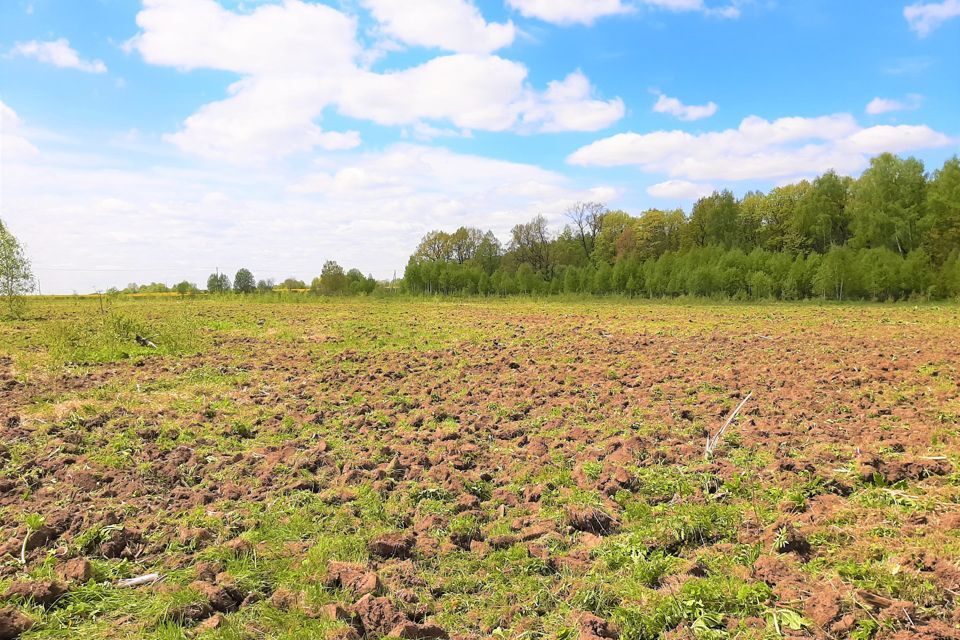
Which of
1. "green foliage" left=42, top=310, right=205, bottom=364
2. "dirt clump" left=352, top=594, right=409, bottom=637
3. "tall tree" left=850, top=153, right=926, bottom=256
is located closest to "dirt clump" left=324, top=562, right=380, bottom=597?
"dirt clump" left=352, top=594, right=409, bottom=637

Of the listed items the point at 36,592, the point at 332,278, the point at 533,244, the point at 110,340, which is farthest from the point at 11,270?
the point at 533,244

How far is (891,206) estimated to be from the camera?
5406 cm

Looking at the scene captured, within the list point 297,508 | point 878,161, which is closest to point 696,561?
point 297,508

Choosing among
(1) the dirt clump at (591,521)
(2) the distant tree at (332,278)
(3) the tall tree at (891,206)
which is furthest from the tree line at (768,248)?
(1) the dirt clump at (591,521)

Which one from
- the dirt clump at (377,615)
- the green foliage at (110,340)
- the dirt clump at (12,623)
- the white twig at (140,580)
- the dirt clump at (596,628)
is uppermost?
the green foliage at (110,340)

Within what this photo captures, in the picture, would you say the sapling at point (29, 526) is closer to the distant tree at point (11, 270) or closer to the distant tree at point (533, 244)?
the distant tree at point (11, 270)

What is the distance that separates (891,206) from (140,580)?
66637 millimetres

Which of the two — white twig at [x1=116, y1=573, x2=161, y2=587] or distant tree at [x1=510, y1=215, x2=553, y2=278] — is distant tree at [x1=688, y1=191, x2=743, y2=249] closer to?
distant tree at [x1=510, y1=215, x2=553, y2=278]

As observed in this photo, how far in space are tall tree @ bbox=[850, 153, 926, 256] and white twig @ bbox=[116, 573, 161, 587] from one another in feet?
212

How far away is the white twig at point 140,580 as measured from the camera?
4.23m

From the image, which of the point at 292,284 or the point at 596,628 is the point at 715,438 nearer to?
the point at 596,628

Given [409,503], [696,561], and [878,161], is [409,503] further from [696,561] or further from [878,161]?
[878,161]

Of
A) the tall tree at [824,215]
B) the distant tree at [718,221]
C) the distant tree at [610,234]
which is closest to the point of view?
the tall tree at [824,215]

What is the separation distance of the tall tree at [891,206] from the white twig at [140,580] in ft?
212
